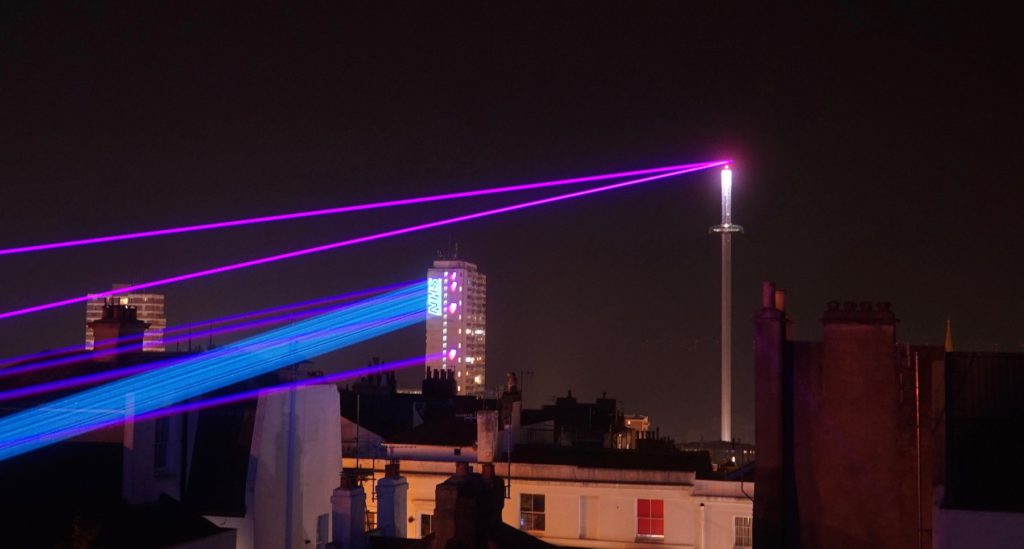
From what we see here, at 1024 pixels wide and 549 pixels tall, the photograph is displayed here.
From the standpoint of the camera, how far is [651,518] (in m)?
33.3

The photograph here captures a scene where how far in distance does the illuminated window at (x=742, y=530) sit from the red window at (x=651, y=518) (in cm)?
231

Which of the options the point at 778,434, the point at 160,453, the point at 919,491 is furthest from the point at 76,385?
the point at 919,491

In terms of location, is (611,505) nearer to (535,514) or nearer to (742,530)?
(535,514)

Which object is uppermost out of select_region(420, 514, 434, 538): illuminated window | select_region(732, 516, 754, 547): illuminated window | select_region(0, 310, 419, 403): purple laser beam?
select_region(0, 310, 419, 403): purple laser beam

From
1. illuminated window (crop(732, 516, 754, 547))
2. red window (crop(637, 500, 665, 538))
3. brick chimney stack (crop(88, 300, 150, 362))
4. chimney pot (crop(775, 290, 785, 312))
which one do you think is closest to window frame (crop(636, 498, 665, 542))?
red window (crop(637, 500, 665, 538))

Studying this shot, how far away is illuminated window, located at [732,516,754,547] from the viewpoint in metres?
31.3

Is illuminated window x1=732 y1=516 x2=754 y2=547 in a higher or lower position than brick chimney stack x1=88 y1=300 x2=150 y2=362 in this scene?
lower

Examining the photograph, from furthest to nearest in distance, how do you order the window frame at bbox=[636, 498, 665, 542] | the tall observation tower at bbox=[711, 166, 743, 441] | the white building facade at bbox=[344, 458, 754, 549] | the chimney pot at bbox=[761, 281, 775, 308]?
1. the tall observation tower at bbox=[711, 166, 743, 441]
2. the window frame at bbox=[636, 498, 665, 542]
3. the white building facade at bbox=[344, 458, 754, 549]
4. the chimney pot at bbox=[761, 281, 775, 308]

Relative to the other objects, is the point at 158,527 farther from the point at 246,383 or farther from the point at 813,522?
the point at 813,522

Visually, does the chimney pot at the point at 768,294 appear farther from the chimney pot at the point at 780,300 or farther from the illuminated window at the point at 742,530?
the illuminated window at the point at 742,530

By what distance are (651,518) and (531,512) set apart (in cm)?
382

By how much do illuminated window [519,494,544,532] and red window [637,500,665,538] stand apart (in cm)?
315

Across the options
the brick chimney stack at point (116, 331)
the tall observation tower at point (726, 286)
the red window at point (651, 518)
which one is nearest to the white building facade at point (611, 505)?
the red window at point (651, 518)

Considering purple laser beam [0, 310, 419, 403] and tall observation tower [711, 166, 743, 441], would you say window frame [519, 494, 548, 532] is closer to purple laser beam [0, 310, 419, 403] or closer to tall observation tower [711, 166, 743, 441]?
purple laser beam [0, 310, 419, 403]
